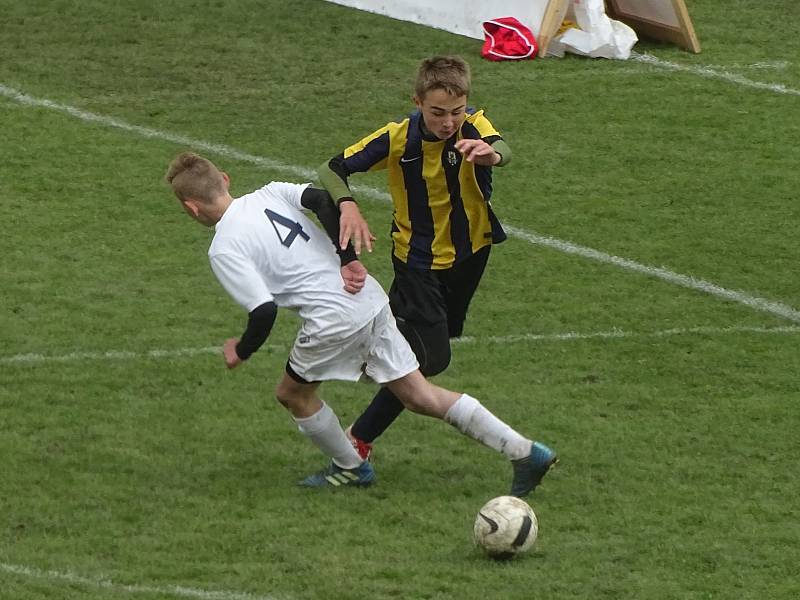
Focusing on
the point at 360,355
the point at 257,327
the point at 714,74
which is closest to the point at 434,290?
the point at 360,355

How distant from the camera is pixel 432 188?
6.95m

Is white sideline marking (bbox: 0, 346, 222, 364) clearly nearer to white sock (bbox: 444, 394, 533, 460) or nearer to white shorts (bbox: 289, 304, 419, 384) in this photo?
white shorts (bbox: 289, 304, 419, 384)

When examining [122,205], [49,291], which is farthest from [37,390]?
[122,205]

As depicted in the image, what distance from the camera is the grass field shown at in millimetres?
6129

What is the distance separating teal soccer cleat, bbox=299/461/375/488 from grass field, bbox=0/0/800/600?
115mm

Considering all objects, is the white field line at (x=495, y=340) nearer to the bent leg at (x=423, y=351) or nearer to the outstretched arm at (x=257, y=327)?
the bent leg at (x=423, y=351)

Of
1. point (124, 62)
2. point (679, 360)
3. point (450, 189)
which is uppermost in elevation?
point (450, 189)

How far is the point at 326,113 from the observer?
12461 millimetres

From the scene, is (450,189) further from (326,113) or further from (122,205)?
(326,113)

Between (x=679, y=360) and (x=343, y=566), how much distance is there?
9.83ft

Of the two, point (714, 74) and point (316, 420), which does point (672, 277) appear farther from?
point (714, 74)

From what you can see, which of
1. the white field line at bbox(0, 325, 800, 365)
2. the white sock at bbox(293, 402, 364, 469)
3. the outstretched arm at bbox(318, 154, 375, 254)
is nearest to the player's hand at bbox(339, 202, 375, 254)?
the outstretched arm at bbox(318, 154, 375, 254)

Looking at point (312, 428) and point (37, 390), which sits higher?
point (312, 428)

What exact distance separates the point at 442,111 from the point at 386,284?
3003 mm
